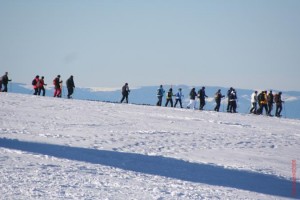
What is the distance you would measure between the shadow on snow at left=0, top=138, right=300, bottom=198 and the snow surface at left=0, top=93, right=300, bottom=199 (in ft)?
0.08

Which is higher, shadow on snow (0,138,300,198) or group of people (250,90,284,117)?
group of people (250,90,284,117)

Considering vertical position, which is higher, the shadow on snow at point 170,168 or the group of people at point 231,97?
the group of people at point 231,97

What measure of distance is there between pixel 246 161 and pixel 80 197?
683cm

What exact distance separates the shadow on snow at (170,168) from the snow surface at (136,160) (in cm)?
2

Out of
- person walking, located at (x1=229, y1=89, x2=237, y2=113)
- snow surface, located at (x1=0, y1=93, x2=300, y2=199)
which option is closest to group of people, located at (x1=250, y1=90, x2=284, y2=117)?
person walking, located at (x1=229, y1=89, x2=237, y2=113)

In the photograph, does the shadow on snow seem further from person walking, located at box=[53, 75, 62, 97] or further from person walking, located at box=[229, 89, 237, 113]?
person walking, located at box=[53, 75, 62, 97]

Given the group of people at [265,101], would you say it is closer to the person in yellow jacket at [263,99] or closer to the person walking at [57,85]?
the person in yellow jacket at [263,99]

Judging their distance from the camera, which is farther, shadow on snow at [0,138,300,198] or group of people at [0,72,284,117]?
group of people at [0,72,284,117]

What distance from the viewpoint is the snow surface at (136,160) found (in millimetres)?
Answer: 9023

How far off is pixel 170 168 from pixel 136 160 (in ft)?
3.03

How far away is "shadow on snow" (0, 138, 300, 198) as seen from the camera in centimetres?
1111

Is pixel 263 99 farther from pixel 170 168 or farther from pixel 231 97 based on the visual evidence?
pixel 170 168

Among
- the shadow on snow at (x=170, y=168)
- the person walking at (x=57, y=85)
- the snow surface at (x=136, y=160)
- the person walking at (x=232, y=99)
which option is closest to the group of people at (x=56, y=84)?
the person walking at (x=57, y=85)

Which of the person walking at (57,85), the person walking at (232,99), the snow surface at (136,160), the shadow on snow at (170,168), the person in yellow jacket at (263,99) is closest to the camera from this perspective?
the snow surface at (136,160)
